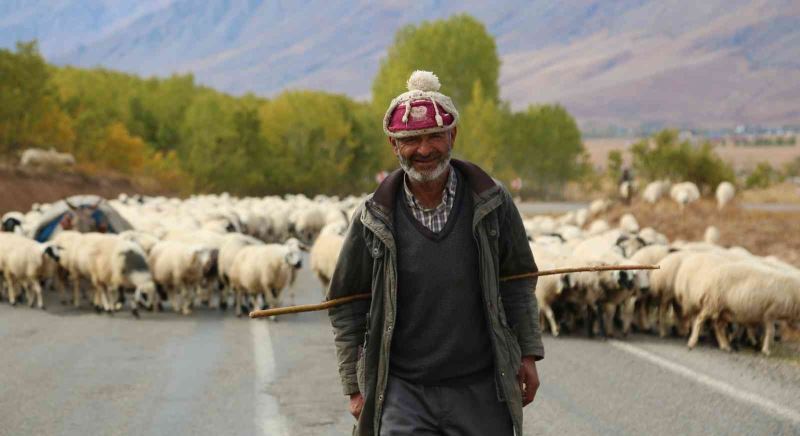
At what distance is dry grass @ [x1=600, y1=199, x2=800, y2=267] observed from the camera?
21.9 meters

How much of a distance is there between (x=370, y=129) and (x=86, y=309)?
68.6 meters

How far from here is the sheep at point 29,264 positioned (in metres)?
17.8

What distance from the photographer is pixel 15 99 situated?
51.3 m

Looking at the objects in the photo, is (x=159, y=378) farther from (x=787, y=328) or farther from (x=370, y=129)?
(x=370, y=129)

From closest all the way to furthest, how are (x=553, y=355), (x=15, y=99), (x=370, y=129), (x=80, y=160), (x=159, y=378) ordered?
(x=159, y=378), (x=553, y=355), (x=15, y=99), (x=80, y=160), (x=370, y=129)

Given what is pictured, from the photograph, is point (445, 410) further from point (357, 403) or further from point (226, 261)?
point (226, 261)

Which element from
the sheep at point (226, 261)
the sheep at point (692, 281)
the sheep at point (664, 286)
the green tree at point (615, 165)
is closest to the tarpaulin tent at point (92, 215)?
the sheep at point (226, 261)

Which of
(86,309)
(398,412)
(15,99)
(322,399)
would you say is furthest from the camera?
(15,99)

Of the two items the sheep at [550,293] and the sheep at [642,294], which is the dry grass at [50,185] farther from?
the sheep at [550,293]

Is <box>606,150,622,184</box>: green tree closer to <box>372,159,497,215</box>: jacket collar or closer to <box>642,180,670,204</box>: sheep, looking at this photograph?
<box>642,180,670,204</box>: sheep

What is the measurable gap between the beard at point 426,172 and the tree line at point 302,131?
54.2m

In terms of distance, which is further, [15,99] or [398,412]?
[15,99]

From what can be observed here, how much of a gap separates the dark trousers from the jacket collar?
2.24ft

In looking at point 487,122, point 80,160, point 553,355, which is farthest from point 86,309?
point 487,122
